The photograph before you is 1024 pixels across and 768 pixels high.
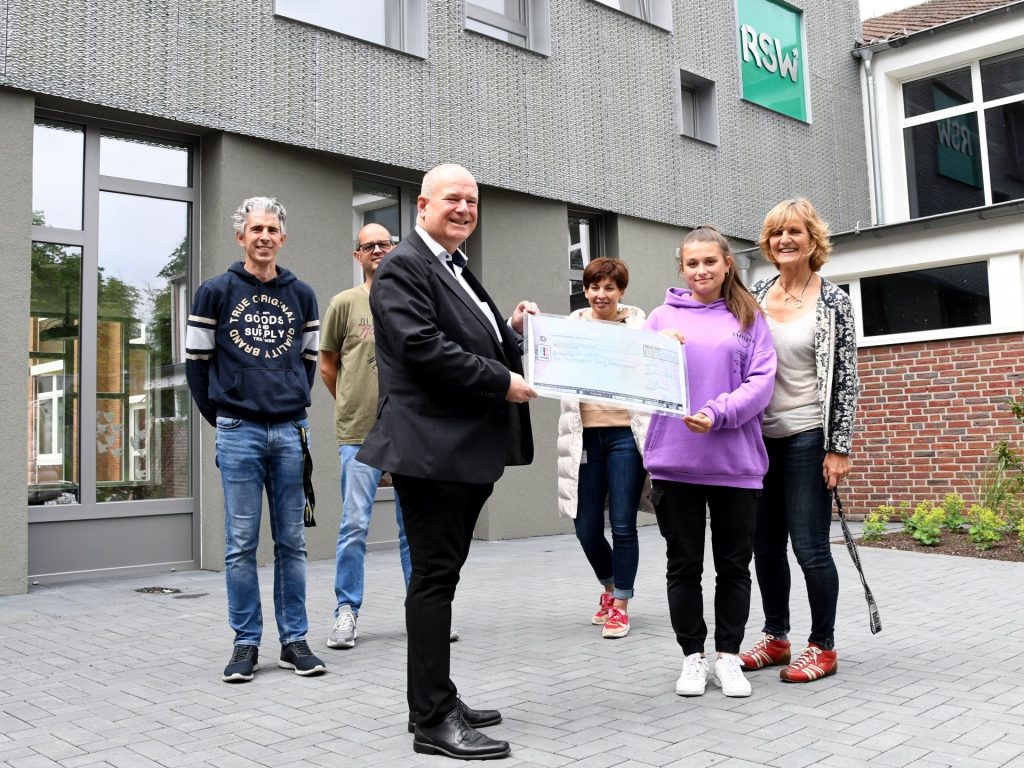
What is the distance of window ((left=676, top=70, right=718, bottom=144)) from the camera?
13180mm

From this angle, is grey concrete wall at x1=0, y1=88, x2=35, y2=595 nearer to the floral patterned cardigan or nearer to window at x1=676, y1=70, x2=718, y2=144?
the floral patterned cardigan

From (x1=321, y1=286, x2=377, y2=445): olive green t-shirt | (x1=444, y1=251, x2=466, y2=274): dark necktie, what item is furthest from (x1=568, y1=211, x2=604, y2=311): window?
(x1=444, y1=251, x2=466, y2=274): dark necktie

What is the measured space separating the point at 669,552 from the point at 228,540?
2020 millimetres

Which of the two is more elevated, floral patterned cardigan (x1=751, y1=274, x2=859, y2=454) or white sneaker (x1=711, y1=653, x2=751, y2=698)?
floral patterned cardigan (x1=751, y1=274, x2=859, y2=454)

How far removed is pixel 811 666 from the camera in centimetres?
410

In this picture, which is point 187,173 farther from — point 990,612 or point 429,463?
point 990,612

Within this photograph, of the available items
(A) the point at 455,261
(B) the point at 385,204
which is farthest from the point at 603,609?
(B) the point at 385,204

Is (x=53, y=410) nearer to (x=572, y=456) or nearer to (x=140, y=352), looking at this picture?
(x=140, y=352)

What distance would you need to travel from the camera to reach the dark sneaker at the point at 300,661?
4359mm

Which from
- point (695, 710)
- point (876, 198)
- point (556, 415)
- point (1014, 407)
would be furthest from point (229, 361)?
point (876, 198)

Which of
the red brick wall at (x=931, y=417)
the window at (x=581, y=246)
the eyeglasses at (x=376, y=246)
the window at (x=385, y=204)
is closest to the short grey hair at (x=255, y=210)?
the eyeglasses at (x=376, y=246)

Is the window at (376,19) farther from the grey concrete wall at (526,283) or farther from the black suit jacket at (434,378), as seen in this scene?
the black suit jacket at (434,378)

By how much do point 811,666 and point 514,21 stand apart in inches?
348

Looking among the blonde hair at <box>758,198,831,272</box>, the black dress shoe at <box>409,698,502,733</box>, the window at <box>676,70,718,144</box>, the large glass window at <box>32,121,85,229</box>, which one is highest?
the window at <box>676,70,718,144</box>
